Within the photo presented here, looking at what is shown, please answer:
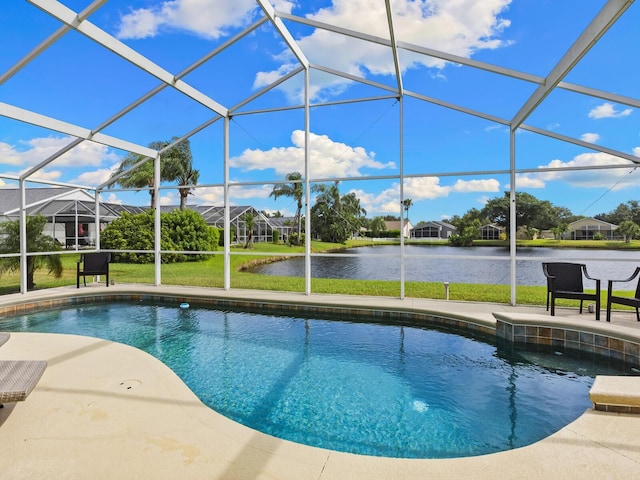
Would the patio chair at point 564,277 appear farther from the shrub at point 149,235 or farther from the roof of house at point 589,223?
the shrub at point 149,235

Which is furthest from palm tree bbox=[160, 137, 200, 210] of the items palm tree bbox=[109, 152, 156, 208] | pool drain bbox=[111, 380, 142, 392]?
pool drain bbox=[111, 380, 142, 392]

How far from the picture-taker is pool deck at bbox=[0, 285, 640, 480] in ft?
6.72

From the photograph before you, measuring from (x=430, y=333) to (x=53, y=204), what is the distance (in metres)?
9.86

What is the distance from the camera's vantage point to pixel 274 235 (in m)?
22.7

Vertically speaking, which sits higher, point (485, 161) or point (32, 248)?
point (485, 161)

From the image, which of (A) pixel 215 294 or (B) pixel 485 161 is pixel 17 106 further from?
(B) pixel 485 161

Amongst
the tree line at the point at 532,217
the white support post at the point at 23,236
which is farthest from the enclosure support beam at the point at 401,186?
the white support post at the point at 23,236

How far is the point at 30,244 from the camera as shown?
8.57 metres

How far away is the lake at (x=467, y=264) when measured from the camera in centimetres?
646

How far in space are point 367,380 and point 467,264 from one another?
8.18m

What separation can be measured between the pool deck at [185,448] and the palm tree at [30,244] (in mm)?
6926

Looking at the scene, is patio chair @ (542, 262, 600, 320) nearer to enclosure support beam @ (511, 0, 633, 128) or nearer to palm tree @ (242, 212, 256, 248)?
enclosure support beam @ (511, 0, 633, 128)

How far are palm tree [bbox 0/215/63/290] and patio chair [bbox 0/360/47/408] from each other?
7124 mm

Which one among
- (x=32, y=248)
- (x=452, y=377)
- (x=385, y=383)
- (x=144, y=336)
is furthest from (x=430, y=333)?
(x=32, y=248)
